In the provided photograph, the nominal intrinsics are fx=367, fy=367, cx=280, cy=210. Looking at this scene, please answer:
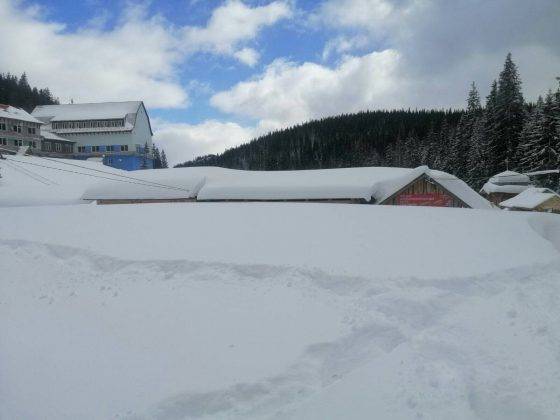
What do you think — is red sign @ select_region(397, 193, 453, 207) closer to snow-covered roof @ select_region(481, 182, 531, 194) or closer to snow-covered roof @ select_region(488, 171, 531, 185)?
snow-covered roof @ select_region(481, 182, 531, 194)

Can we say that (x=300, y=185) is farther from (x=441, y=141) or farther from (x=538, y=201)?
(x=441, y=141)

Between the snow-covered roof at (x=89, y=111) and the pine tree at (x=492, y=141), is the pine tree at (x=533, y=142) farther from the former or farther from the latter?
the snow-covered roof at (x=89, y=111)

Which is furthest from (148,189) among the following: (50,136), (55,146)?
(55,146)

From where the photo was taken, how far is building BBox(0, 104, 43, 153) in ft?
161

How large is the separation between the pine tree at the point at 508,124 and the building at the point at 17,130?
6327 centimetres

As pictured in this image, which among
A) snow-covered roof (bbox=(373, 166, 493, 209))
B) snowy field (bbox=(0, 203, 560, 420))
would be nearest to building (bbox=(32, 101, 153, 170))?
snow-covered roof (bbox=(373, 166, 493, 209))

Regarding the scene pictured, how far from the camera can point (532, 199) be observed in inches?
1210

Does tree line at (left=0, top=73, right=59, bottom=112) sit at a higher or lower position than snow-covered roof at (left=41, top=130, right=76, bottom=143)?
higher

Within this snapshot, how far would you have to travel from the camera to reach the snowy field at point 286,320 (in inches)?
223

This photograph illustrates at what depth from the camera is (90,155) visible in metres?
58.1

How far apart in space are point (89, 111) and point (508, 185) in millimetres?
60772

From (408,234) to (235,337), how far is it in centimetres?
715

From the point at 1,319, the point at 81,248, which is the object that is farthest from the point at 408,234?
the point at 1,319

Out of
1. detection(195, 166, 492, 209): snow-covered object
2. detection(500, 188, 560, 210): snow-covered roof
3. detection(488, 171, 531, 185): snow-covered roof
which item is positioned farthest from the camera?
detection(488, 171, 531, 185): snow-covered roof
